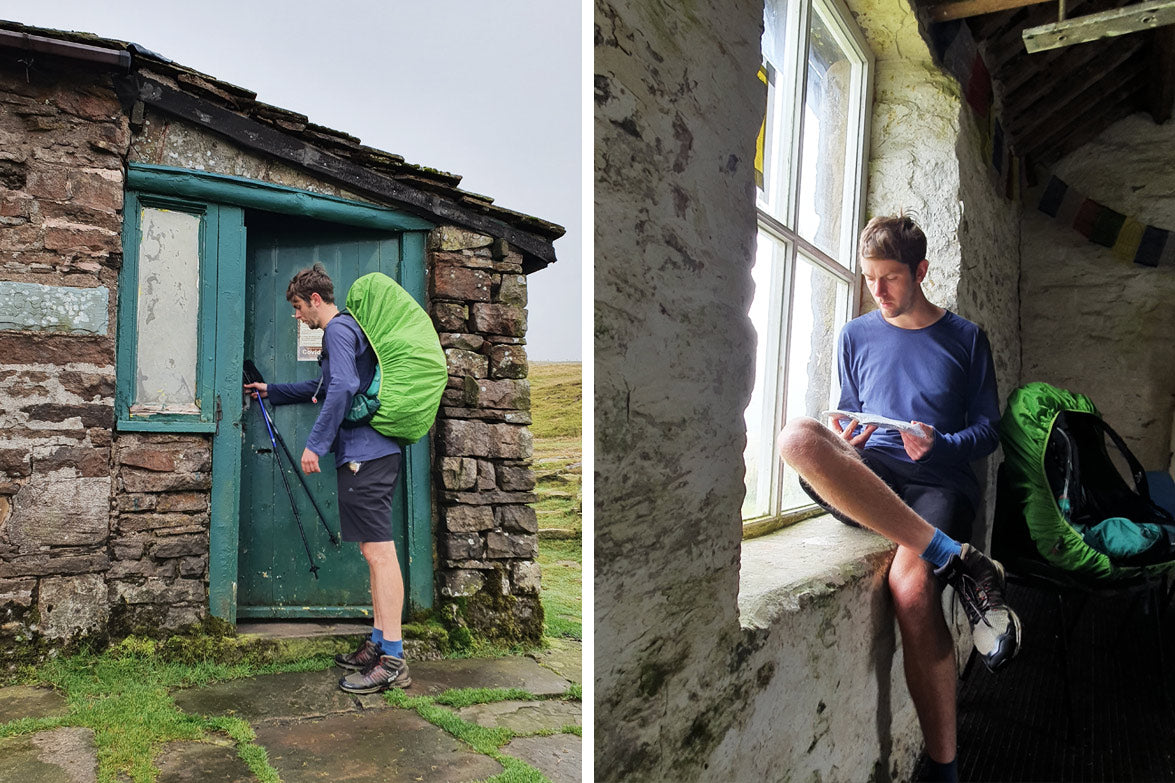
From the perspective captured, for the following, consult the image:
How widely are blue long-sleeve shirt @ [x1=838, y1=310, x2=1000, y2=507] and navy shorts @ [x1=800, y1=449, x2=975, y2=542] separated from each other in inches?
0.8

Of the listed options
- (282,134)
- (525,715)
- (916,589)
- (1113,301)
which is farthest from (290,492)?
(1113,301)

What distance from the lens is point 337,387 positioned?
2451 millimetres

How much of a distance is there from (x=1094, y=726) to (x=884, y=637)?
105 centimetres

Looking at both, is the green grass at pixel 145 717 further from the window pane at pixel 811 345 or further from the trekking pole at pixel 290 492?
the window pane at pixel 811 345

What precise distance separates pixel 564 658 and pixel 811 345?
1.30 m

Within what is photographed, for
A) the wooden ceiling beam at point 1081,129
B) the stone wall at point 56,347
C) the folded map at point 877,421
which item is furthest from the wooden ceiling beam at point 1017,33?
the stone wall at point 56,347

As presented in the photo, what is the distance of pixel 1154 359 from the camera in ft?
14.3

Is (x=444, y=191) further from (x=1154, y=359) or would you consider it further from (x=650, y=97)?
(x=1154, y=359)

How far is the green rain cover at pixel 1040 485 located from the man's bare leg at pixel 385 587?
1951mm

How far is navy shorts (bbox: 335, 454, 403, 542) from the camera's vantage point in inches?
100.0

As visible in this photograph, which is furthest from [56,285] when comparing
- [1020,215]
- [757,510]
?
[1020,215]

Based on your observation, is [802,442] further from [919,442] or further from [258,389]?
[258,389]

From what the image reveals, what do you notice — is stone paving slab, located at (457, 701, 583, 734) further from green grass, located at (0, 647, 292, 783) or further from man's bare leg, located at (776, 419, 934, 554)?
man's bare leg, located at (776, 419, 934, 554)

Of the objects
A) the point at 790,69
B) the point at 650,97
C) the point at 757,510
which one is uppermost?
the point at 790,69
